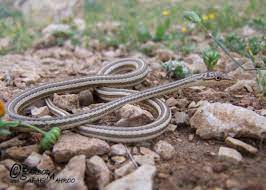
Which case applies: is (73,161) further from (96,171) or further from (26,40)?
(26,40)

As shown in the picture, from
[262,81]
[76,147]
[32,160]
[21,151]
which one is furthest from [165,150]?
[262,81]

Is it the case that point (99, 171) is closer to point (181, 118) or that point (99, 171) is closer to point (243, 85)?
point (181, 118)

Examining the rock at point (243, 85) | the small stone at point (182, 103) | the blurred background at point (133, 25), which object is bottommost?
the small stone at point (182, 103)

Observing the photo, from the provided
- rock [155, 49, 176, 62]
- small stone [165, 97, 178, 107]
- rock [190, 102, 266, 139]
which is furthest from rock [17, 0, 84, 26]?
rock [190, 102, 266, 139]

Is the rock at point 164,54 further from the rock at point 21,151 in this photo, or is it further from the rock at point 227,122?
the rock at point 21,151

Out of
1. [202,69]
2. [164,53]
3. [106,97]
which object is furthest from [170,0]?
[106,97]

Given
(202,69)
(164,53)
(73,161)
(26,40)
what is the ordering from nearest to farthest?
(73,161) → (202,69) → (164,53) → (26,40)

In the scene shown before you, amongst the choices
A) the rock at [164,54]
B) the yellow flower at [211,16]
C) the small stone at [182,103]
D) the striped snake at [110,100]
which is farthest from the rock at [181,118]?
the yellow flower at [211,16]

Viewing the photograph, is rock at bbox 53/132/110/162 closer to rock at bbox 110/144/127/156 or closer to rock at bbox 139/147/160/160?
rock at bbox 110/144/127/156
